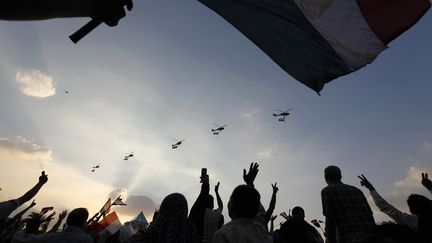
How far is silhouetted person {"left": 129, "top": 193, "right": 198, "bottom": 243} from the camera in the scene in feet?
13.3

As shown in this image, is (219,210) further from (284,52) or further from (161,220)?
(284,52)

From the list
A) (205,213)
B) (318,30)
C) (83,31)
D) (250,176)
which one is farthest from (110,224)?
(83,31)

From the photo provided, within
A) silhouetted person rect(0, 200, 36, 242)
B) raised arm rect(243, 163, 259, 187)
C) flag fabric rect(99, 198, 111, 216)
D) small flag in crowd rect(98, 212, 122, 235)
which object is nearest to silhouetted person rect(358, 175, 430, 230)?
raised arm rect(243, 163, 259, 187)

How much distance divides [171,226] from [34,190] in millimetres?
2798

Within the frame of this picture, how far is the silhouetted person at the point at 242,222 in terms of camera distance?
3543mm

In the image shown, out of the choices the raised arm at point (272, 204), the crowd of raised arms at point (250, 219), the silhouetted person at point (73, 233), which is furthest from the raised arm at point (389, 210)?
the silhouetted person at point (73, 233)

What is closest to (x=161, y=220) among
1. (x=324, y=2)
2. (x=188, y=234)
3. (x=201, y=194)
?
(x=188, y=234)

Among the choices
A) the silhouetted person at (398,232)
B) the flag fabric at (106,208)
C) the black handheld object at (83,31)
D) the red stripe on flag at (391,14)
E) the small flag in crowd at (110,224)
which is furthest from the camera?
the flag fabric at (106,208)

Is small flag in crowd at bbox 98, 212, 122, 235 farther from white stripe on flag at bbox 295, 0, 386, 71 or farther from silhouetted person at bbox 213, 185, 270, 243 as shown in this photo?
white stripe on flag at bbox 295, 0, 386, 71

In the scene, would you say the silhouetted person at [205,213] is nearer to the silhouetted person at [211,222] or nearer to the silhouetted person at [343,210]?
the silhouetted person at [211,222]

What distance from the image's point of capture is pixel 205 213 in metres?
6.12

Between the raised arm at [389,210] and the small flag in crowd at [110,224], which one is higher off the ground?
the small flag in crowd at [110,224]

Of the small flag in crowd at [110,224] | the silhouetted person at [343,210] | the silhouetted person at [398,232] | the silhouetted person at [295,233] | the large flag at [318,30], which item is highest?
the small flag in crowd at [110,224]

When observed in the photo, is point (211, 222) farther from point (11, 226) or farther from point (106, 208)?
point (106, 208)
